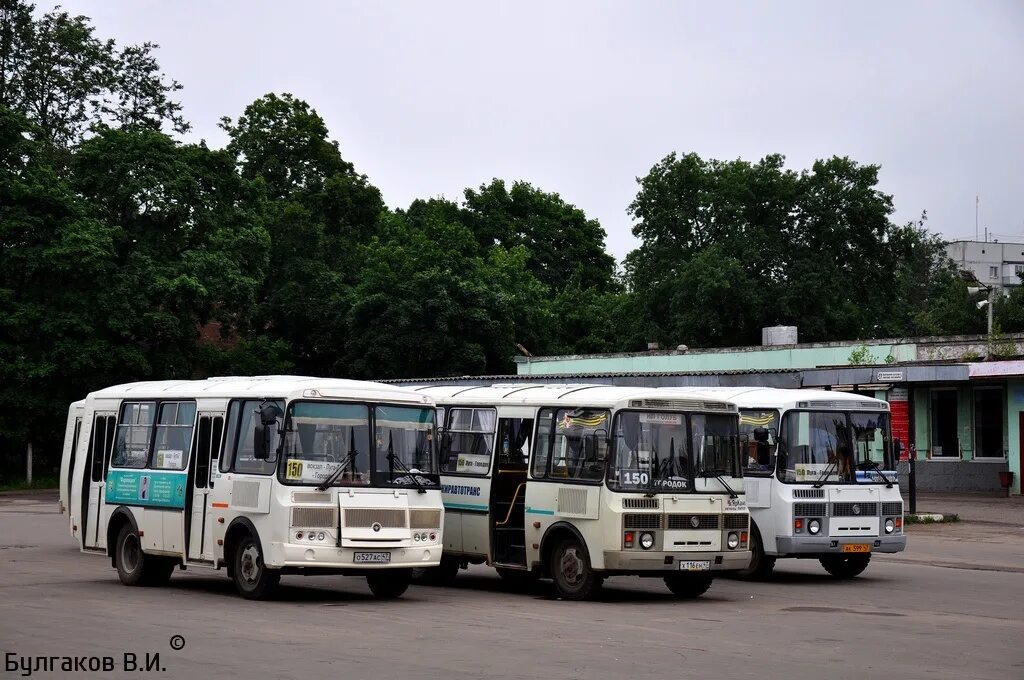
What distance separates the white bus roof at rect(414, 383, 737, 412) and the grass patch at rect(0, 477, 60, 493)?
36.8 m

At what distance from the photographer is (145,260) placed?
54531 millimetres

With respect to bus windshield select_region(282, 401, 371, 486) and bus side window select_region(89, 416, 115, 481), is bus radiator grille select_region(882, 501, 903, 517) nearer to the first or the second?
bus windshield select_region(282, 401, 371, 486)

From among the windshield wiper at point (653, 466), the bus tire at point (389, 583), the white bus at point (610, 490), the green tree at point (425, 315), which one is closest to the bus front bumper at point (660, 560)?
the white bus at point (610, 490)

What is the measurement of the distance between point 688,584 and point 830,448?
380 cm

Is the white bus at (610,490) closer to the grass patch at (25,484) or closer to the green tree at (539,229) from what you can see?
the grass patch at (25,484)

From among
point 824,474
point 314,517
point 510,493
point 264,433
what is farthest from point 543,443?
point 824,474

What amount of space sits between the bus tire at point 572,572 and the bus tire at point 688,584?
1402 mm

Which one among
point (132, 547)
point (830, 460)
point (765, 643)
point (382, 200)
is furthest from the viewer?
point (382, 200)

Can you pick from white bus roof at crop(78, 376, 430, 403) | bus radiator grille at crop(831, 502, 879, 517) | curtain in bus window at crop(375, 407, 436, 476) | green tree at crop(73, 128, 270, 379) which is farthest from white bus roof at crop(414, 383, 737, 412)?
green tree at crop(73, 128, 270, 379)

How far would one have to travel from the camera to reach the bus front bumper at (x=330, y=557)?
1688 cm

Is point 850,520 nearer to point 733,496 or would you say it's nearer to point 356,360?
point 733,496

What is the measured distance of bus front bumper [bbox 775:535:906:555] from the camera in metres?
20.9

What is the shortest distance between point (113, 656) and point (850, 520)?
12.5 m

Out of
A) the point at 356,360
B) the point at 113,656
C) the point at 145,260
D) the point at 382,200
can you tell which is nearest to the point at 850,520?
the point at 113,656
